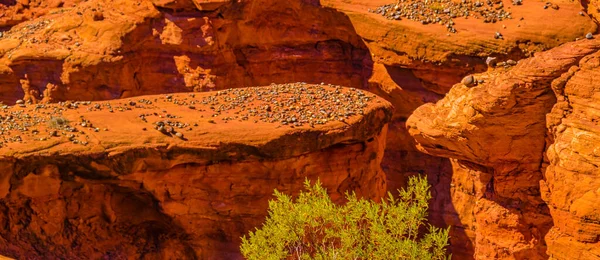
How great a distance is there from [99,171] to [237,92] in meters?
3.60

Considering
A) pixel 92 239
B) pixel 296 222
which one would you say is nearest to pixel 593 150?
pixel 296 222

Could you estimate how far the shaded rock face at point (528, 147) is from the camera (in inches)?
475

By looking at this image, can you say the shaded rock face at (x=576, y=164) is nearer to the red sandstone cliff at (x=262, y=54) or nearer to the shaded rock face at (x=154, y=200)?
the shaded rock face at (x=154, y=200)

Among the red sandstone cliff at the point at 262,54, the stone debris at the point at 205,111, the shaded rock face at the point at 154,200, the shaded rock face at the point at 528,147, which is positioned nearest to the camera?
the shaded rock face at the point at 528,147

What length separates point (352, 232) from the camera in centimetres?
1295

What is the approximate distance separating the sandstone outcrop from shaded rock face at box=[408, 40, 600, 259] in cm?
279

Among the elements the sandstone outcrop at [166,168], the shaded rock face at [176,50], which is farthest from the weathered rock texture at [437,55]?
the sandstone outcrop at [166,168]

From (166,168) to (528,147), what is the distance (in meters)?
5.99

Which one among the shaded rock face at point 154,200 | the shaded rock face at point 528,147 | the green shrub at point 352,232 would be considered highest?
the shaded rock face at point 528,147

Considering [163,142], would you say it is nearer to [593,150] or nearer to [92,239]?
[92,239]

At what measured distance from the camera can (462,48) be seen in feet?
65.4

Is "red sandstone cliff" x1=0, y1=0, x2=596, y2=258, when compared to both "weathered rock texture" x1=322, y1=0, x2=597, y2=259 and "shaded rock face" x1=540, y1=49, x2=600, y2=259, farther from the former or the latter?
"shaded rock face" x1=540, y1=49, x2=600, y2=259

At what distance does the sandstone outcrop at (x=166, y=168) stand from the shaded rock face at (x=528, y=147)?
2791mm

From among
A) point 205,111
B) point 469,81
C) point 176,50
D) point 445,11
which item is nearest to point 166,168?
point 205,111
